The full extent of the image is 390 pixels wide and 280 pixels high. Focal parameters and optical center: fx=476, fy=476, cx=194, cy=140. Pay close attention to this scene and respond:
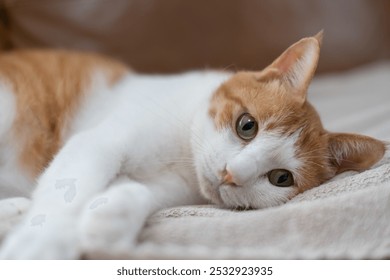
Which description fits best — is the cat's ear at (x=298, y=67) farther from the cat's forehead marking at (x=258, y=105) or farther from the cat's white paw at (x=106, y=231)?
the cat's white paw at (x=106, y=231)

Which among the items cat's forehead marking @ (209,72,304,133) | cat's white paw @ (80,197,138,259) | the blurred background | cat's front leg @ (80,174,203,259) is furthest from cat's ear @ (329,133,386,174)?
the blurred background

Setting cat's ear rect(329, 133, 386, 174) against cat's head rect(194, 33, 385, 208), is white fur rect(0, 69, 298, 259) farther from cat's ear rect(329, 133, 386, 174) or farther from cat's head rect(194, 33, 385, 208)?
cat's ear rect(329, 133, 386, 174)

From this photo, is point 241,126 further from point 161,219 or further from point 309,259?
point 309,259

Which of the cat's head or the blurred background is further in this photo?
the blurred background

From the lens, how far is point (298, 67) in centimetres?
139

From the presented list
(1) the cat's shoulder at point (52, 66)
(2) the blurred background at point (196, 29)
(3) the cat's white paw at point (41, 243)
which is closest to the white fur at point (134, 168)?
(3) the cat's white paw at point (41, 243)

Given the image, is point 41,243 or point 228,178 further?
point 228,178

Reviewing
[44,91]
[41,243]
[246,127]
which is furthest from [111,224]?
[44,91]

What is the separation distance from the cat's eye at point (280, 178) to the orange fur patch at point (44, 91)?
2.19ft

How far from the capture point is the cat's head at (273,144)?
128cm

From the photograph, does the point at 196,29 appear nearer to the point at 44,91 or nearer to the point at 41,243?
the point at 44,91

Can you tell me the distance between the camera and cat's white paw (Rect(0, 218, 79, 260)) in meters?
0.97

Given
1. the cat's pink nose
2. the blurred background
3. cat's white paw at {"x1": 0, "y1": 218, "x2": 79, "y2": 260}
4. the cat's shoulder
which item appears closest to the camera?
cat's white paw at {"x1": 0, "y1": 218, "x2": 79, "y2": 260}

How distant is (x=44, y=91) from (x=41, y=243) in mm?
801
